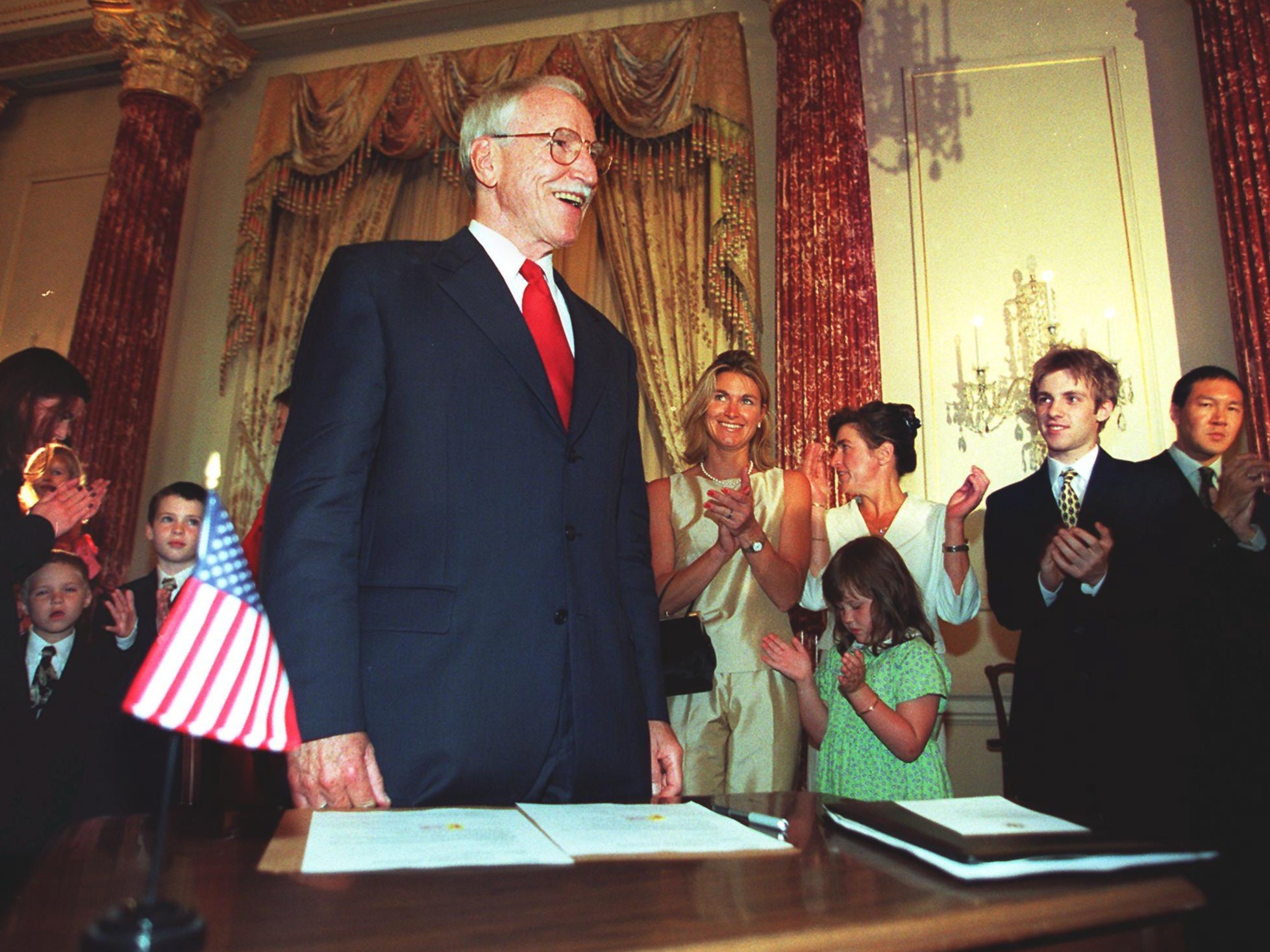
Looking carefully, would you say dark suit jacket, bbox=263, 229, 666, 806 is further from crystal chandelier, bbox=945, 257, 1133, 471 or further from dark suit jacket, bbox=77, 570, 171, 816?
crystal chandelier, bbox=945, 257, 1133, 471

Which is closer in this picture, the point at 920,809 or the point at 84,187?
the point at 920,809

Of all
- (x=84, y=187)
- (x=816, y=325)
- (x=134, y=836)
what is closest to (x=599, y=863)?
(x=134, y=836)

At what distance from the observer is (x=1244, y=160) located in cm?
443

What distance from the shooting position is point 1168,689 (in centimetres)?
243

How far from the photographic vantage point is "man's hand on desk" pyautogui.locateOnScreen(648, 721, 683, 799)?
169 cm

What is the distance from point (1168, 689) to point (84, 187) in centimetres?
732

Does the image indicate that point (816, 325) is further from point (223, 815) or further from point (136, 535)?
point (136, 535)

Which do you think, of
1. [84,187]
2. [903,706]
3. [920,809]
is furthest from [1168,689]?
[84,187]

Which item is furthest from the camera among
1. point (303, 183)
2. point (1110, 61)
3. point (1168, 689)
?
point (303, 183)

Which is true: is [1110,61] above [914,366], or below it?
above

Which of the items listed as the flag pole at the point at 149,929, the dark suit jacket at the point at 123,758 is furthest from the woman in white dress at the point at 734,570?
the flag pole at the point at 149,929

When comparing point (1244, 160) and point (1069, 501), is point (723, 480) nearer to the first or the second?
point (1069, 501)

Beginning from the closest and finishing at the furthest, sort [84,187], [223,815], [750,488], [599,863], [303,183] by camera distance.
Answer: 1. [599,863]
2. [223,815]
3. [750,488]
4. [303,183]
5. [84,187]

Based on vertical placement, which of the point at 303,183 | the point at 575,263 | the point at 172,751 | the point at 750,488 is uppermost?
the point at 303,183
